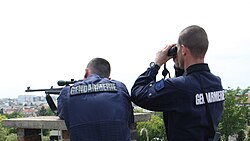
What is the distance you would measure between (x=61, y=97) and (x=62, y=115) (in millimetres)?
143

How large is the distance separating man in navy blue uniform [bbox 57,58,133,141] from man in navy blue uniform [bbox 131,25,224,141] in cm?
16

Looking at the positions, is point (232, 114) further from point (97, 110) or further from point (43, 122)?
point (97, 110)

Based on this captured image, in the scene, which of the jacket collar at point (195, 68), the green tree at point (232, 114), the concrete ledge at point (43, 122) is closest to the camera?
the jacket collar at point (195, 68)

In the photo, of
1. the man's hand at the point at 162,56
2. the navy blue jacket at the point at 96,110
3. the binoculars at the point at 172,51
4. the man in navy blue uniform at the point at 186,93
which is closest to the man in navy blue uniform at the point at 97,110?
the navy blue jacket at the point at 96,110

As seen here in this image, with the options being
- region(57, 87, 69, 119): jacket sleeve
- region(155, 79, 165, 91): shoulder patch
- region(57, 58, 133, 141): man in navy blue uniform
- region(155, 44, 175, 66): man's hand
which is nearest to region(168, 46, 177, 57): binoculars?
region(155, 44, 175, 66): man's hand

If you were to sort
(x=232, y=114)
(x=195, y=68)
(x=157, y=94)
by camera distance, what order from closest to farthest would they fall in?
(x=157, y=94)
(x=195, y=68)
(x=232, y=114)

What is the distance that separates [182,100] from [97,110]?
641 millimetres

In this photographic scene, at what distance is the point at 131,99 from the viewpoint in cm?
259

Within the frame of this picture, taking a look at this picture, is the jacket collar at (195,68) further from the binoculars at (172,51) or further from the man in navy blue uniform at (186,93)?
the binoculars at (172,51)

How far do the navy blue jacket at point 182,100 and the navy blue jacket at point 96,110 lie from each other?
0.18 metres

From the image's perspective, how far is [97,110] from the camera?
2547mm

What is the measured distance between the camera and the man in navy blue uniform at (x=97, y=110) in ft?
8.31

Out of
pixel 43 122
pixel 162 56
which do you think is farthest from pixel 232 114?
pixel 162 56

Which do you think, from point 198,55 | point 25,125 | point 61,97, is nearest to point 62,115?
point 61,97
